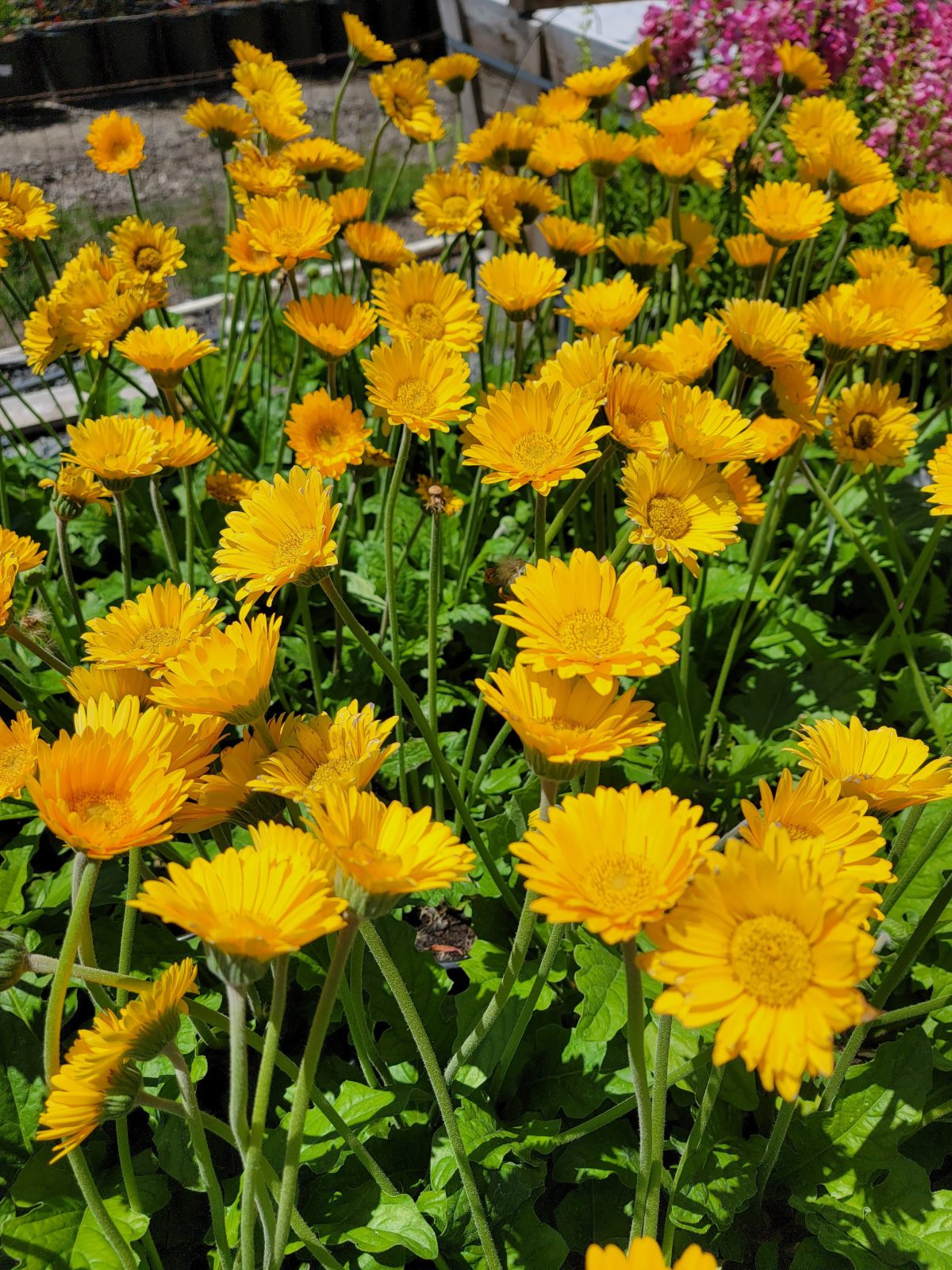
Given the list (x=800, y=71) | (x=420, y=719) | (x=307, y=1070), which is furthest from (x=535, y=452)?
(x=800, y=71)

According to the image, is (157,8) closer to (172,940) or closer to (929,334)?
(929,334)

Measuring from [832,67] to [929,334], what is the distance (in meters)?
2.74

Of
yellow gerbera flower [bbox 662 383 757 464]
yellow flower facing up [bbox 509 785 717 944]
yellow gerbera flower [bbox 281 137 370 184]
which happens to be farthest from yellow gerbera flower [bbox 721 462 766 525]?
yellow gerbera flower [bbox 281 137 370 184]

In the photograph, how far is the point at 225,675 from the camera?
3.79 ft

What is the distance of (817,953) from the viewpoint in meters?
0.84

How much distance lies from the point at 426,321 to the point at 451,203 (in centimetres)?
54

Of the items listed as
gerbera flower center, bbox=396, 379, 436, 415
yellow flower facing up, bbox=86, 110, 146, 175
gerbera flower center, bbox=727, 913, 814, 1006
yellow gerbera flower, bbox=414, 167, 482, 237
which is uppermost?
yellow flower facing up, bbox=86, 110, 146, 175

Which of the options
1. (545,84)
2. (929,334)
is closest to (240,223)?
Result: (929,334)

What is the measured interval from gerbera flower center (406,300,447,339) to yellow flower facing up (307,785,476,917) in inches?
51.7

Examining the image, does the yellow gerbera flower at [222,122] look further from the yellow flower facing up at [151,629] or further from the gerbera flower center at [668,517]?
the gerbera flower center at [668,517]

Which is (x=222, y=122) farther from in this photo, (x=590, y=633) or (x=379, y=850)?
(x=379, y=850)

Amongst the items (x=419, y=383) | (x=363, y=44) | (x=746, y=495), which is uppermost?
(x=363, y=44)

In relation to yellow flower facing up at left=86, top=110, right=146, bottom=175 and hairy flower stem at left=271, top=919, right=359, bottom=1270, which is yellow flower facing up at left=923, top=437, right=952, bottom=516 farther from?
yellow flower facing up at left=86, top=110, right=146, bottom=175

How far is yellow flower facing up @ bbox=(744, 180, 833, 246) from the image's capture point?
2.24m
